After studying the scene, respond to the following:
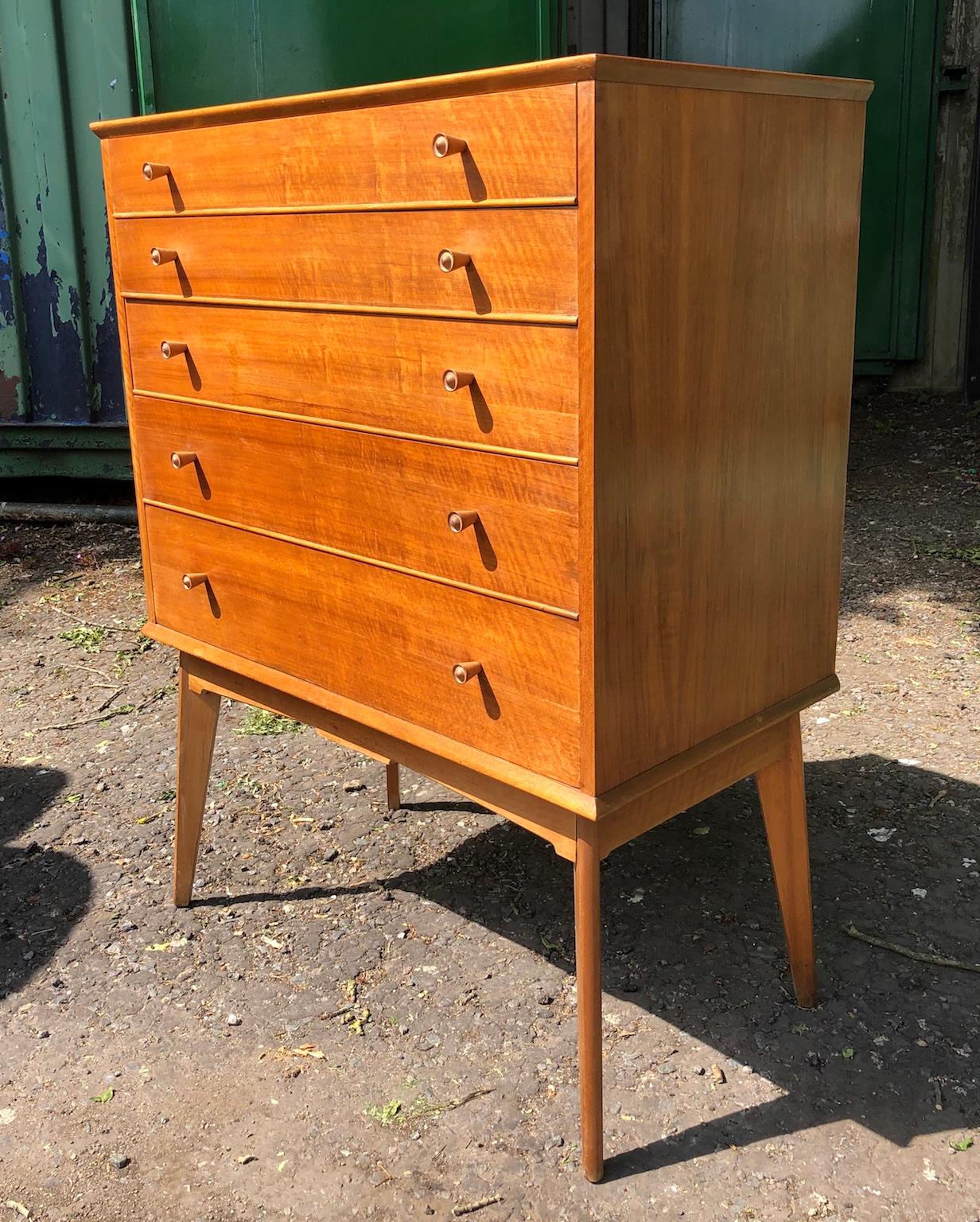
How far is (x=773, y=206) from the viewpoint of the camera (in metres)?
1.87

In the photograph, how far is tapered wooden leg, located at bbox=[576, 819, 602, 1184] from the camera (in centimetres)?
184

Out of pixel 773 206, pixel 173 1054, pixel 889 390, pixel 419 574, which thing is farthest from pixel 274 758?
pixel 889 390

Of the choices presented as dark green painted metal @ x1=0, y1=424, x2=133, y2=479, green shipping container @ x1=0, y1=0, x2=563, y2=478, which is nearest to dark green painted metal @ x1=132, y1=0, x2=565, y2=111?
green shipping container @ x1=0, y1=0, x2=563, y2=478

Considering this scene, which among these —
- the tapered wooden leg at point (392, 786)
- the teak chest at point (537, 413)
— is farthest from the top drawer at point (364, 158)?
the tapered wooden leg at point (392, 786)

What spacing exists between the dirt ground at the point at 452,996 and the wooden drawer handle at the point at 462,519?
989 millimetres

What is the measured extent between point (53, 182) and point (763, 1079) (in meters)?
4.64

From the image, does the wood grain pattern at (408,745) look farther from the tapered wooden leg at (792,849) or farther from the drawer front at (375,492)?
the tapered wooden leg at (792,849)

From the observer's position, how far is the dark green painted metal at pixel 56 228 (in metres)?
5.04

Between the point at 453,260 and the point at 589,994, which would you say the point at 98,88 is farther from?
the point at 589,994

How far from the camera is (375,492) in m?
2.00

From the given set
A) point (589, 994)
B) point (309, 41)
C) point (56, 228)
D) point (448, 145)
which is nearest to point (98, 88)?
point (56, 228)

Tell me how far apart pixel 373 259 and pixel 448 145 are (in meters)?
0.24

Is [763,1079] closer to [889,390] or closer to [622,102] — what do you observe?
[622,102]

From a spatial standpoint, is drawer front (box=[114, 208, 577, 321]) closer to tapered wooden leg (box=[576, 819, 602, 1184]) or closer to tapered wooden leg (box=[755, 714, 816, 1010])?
tapered wooden leg (box=[576, 819, 602, 1184])
